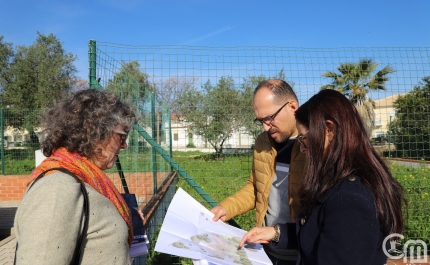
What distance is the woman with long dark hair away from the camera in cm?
123

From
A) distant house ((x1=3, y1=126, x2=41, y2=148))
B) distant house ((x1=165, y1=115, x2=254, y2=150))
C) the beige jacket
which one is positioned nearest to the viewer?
the beige jacket

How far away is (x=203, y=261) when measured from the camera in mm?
1469

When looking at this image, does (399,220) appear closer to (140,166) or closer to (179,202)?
(179,202)

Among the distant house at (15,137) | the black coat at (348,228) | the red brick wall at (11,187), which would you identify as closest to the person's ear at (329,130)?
the black coat at (348,228)

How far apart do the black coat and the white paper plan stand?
380 millimetres

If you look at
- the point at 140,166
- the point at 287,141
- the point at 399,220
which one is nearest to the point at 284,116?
the point at 287,141

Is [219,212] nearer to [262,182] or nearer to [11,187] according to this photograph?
[262,182]

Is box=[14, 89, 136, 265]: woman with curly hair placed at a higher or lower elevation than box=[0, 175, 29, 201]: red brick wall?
higher

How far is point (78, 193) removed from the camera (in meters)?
1.22

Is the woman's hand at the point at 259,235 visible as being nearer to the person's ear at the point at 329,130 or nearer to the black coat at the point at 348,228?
the black coat at the point at 348,228

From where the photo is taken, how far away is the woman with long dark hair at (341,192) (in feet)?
4.02

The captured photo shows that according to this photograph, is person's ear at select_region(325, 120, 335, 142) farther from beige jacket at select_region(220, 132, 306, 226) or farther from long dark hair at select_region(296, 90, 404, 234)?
beige jacket at select_region(220, 132, 306, 226)

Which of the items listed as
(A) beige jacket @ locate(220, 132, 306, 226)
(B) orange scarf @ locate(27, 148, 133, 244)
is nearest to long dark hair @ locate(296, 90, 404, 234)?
(A) beige jacket @ locate(220, 132, 306, 226)

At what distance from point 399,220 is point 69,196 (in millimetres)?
1172
